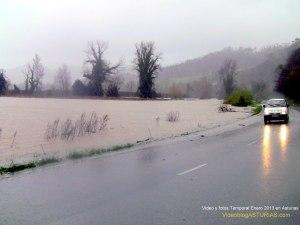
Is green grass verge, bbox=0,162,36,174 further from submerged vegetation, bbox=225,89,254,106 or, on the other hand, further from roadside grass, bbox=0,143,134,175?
submerged vegetation, bbox=225,89,254,106

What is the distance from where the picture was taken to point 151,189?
→ 1072 cm

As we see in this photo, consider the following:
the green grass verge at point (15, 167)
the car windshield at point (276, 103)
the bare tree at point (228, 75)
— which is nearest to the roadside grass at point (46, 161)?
the green grass verge at point (15, 167)

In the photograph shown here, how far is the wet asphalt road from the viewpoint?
8.31 m

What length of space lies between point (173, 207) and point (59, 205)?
2.17 m

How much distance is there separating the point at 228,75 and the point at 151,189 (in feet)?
571

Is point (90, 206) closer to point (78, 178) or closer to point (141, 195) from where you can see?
point (141, 195)

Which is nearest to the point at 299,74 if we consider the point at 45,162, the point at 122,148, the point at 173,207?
the point at 122,148

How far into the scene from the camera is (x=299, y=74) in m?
84.7

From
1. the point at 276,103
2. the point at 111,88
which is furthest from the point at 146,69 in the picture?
the point at 276,103

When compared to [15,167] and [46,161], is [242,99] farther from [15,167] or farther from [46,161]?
[15,167]

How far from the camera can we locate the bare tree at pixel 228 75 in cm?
17888

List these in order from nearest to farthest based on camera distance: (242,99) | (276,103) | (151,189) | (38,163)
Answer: (151,189)
(38,163)
(276,103)
(242,99)

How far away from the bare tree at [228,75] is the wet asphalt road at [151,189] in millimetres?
163076

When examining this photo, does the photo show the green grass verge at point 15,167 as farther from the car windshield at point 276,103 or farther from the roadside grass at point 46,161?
the car windshield at point 276,103
